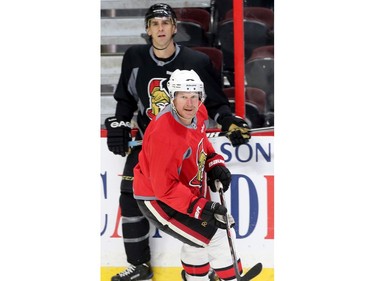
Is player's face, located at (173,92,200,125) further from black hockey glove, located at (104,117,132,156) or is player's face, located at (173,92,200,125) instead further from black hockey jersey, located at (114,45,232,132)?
black hockey glove, located at (104,117,132,156)

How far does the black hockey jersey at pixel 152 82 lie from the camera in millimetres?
3607

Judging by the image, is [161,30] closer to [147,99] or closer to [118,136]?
[147,99]

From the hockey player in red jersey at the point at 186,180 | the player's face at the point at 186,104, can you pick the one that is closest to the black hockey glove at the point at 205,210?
the hockey player in red jersey at the point at 186,180

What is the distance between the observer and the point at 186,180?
3.39 meters

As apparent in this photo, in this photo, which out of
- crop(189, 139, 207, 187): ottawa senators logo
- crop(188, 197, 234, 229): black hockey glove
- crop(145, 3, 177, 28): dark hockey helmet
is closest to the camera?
crop(188, 197, 234, 229): black hockey glove

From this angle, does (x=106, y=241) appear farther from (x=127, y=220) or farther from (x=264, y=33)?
(x=264, y=33)

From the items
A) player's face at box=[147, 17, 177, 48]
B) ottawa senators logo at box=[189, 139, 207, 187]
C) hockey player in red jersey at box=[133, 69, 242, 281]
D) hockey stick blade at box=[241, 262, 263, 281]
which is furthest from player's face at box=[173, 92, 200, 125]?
hockey stick blade at box=[241, 262, 263, 281]

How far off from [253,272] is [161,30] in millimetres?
1208

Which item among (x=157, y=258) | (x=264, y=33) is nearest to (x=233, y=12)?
(x=264, y=33)

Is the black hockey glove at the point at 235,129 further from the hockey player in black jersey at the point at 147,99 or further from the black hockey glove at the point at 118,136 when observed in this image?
the black hockey glove at the point at 118,136

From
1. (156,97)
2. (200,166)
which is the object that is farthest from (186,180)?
(156,97)

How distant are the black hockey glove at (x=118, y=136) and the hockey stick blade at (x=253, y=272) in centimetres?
80

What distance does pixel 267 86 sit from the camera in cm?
Result: 363

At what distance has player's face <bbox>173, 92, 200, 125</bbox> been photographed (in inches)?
131
